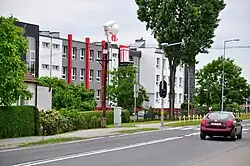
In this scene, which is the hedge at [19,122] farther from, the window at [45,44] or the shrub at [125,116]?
the window at [45,44]

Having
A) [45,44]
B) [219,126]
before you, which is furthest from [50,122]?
[45,44]

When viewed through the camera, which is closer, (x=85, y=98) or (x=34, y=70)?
(x=85, y=98)

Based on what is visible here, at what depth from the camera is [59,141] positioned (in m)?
23.8

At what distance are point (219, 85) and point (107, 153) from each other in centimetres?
6608

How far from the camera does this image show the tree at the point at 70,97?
174ft

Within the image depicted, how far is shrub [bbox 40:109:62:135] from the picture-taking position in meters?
28.5

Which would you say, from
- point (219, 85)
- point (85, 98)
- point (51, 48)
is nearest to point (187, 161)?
point (85, 98)

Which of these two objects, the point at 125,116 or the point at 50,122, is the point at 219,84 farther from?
the point at 50,122

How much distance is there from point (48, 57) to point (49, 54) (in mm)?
422

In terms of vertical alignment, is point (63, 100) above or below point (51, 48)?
below

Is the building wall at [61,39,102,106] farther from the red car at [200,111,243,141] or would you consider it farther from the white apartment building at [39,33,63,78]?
the red car at [200,111,243,141]

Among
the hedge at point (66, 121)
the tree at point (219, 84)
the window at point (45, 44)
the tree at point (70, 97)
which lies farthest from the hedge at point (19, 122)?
the tree at point (219, 84)

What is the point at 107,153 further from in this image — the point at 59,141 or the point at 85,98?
the point at 85,98

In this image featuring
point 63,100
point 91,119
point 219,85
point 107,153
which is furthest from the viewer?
point 219,85
